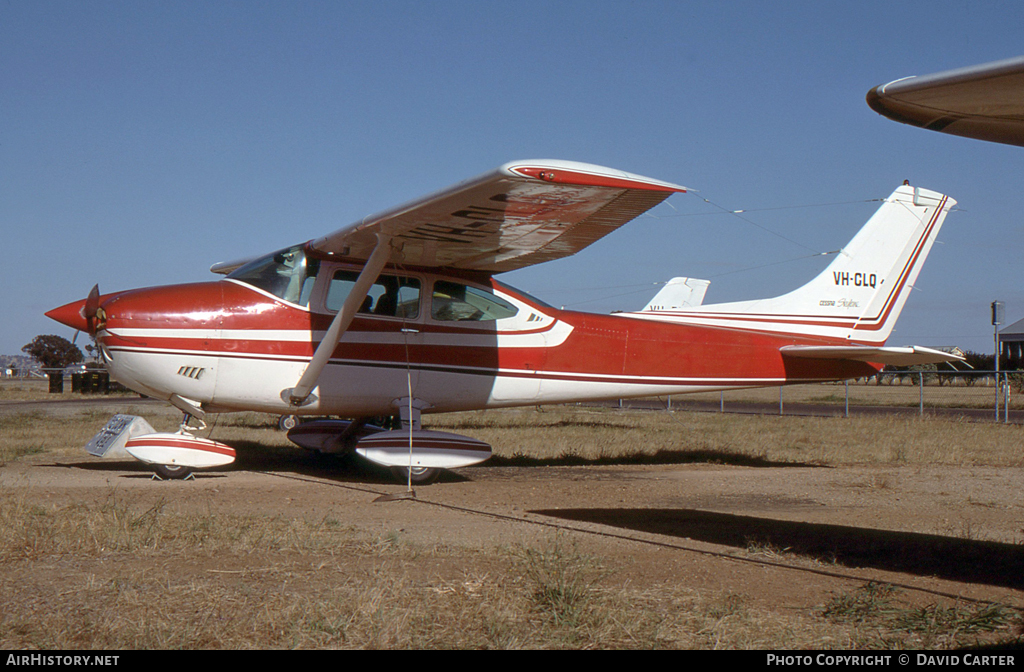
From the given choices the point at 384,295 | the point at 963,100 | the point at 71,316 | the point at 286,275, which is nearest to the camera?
the point at 963,100

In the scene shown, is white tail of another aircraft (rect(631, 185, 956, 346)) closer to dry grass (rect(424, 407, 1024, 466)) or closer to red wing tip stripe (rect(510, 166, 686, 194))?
dry grass (rect(424, 407, 1024, 466))

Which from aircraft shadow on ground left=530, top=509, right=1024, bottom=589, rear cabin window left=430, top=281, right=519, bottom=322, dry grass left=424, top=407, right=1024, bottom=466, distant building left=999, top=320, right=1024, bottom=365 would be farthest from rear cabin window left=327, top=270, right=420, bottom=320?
distant building left=999, top=320, right=1024, bottom=365

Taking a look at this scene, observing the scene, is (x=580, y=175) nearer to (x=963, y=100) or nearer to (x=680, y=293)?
(x=963, y=100)

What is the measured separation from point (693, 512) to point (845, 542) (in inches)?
62.6

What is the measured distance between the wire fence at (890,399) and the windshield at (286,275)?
9607 millimetres

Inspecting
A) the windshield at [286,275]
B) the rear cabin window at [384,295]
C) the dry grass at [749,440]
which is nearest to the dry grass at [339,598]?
the windshield at [286,275]

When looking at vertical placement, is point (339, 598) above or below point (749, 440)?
above

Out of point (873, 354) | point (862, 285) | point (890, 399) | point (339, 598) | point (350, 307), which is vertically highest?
point (862, 285)

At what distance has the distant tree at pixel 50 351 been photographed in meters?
75.9

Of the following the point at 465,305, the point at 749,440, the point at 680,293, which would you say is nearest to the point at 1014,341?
the point at 680,293

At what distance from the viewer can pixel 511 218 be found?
Answer: 25.2 feet

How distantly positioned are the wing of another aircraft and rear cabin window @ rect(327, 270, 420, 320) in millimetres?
291

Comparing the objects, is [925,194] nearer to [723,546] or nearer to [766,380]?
[766,380]

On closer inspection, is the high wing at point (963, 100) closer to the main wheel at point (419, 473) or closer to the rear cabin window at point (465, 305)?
the main wheel at point (419, 473)
